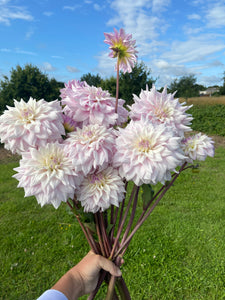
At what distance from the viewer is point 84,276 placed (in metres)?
1.22

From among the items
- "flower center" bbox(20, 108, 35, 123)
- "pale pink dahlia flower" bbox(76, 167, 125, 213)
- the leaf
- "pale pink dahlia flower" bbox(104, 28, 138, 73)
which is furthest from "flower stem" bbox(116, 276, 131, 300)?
"pale pink dahlia flower" bbox(104, 28, 138, 73)

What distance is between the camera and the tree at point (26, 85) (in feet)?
30.6

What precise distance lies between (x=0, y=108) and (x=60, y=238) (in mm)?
7170

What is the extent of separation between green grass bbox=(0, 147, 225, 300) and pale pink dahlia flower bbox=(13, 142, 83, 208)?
168 centimetres

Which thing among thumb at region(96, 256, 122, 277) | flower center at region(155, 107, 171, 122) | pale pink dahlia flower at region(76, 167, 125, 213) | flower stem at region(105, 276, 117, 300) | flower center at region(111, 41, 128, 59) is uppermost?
flower center at region(111, 41, 128, 59)

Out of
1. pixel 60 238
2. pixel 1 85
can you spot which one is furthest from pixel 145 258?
pixel 1 85

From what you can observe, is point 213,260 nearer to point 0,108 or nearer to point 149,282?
point 149,282

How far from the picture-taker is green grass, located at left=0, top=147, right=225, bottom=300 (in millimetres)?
2559

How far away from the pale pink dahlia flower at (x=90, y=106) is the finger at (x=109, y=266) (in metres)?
0.69

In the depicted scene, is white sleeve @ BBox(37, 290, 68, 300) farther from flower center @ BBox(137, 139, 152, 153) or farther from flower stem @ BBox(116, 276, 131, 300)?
flower center @ BBox(137, 139, 152, 153)

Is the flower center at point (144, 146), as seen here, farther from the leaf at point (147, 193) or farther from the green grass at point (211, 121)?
the green grass at point (211, 121)

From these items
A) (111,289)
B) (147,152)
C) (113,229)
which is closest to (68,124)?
(147,152)

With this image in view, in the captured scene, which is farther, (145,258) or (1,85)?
(1,85)

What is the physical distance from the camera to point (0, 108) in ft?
29.3
